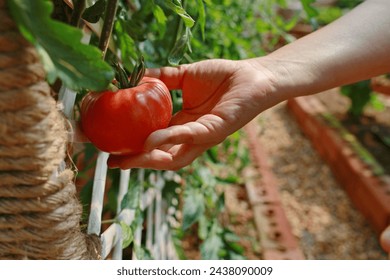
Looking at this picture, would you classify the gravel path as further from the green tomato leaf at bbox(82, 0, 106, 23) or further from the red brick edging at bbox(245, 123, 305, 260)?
the green tomato leaf at bbox(82, 0, 106, 23)

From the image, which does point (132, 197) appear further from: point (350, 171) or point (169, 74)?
point (350, 171)

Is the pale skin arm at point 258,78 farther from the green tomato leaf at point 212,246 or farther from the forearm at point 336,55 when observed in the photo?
the green tomato leaf at point 212,246

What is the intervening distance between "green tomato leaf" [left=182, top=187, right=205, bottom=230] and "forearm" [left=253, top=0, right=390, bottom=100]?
497 millimetres

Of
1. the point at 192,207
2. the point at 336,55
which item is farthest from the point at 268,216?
the point at 336,55

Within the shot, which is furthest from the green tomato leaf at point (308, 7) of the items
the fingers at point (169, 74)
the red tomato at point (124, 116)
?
the red tomato at point (124, 116)

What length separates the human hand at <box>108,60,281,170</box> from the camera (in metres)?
0.71

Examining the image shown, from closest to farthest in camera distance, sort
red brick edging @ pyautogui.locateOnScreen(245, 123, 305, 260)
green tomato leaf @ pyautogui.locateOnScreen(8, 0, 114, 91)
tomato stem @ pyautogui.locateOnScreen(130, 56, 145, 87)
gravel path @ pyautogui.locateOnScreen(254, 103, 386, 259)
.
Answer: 1. green tomato leaf @ pyautogui.locateOnScreen(8, 0, 114, 91)
2. tomato stem @ pyautogui.locateOnScreen(130, 56, 145, 87)
3. red brick edging @ pyautogui.locateOnScreen(245, 123, 305, 260)
4. gravel path @ pyautogui.locateOnScreen(254, 103, 386, 259)

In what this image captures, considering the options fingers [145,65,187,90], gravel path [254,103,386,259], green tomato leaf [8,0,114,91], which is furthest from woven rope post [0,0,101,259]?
gravel path [254,103,386,259]

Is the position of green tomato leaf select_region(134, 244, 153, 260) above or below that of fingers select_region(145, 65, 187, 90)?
below

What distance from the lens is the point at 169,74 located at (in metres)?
0.82

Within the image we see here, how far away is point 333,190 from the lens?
8.80 ft
